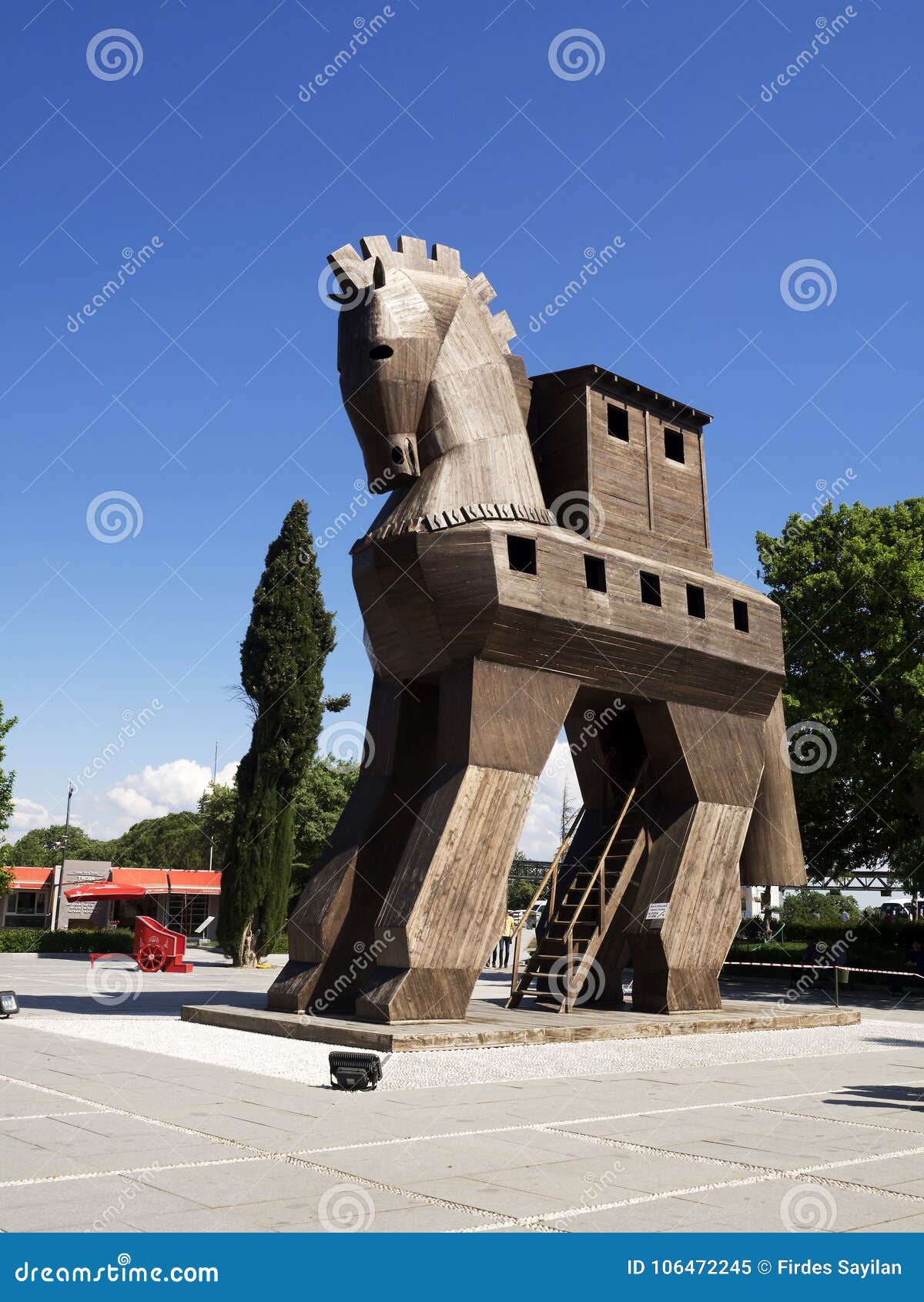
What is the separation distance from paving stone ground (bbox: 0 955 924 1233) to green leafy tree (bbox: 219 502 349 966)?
63.7 feet

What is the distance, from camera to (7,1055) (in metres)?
12.0

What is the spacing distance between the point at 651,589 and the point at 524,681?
3052 millimetres

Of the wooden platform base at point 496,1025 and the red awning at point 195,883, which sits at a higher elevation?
the red awning at point 195,883

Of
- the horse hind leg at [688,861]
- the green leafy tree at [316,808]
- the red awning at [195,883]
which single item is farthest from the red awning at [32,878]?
the horse hind leg at [688,861]

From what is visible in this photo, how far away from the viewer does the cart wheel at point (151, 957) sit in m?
28.9

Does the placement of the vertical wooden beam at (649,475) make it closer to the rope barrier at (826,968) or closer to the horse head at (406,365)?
the horse head at (406,365)

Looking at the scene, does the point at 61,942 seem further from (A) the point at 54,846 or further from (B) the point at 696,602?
(A) the point at 54,846

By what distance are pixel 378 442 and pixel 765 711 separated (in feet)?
25.1

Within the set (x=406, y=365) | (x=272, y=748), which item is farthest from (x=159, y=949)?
(x=406, y=365)

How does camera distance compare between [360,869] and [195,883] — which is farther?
[195,883]

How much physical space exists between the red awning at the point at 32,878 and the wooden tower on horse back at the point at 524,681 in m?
43.0

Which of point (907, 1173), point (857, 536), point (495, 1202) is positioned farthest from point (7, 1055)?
point (857, 536)

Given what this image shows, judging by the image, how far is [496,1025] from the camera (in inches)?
540

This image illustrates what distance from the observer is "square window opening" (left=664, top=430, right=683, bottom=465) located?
18.5m
